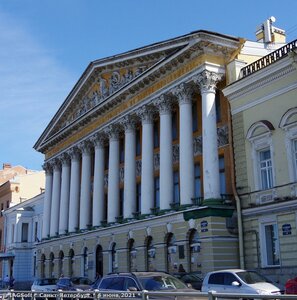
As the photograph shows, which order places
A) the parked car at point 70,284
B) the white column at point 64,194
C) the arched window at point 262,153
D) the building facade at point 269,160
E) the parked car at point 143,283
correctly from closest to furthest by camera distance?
the parked car at point 143,283
the building facade at point 269,160
the arched window at point 262,153
the parked car at point 70,284
the white column at point 64,194

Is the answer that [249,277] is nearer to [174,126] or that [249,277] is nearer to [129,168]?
[174,126]

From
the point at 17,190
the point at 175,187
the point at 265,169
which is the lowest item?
the point at 265,169

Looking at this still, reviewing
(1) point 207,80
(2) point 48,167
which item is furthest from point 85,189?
(1) point 207,80

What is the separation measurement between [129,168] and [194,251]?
370 inches

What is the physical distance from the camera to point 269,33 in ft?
108

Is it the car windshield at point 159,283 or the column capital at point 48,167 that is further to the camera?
the column capital at point 48,167

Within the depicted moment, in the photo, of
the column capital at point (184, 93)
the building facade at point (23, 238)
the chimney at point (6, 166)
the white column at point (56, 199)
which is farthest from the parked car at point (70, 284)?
the chimney at point (6, 166)

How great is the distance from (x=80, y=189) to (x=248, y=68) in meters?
21.1

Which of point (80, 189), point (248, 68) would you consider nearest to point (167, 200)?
point (248, 68)

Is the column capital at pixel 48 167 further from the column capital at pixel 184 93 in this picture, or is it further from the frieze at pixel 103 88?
the column capital at pixel 184 93

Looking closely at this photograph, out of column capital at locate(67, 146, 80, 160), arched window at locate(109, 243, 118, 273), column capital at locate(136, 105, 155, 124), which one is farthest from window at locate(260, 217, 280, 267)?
column capital at locate(67, 146, 80, 160)

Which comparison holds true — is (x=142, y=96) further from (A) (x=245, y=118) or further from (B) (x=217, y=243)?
(B) (x=217, y=243)

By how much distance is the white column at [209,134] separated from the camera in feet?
88.1

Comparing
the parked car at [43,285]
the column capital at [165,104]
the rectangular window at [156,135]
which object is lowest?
the parked car at [43,285]
